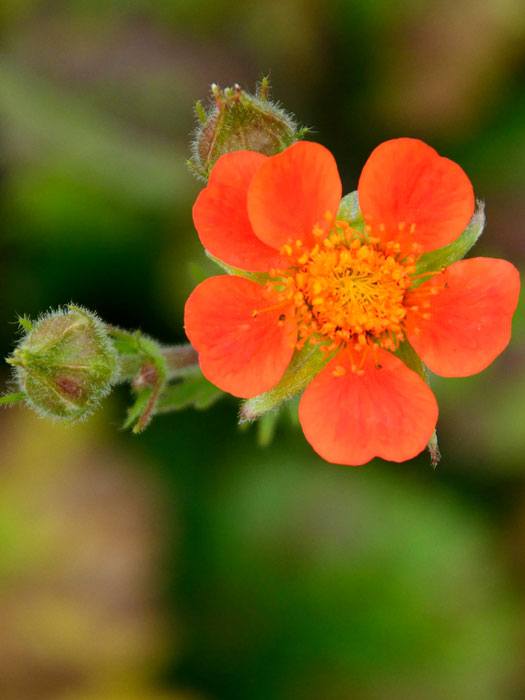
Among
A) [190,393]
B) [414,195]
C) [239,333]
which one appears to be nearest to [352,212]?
[414,195]

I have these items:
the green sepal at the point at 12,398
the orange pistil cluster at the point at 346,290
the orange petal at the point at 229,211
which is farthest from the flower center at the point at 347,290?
the green sepal at the point at 12,398

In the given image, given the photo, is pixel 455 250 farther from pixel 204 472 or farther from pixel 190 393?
pixel 204 472

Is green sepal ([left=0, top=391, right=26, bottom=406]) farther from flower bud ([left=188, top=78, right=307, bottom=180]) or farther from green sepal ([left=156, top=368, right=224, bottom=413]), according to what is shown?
flower bud ([left=188, top=78, right=307, bottom=180])

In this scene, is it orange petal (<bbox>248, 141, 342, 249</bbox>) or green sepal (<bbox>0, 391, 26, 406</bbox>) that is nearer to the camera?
orange petal (<bbox>248, 141, 342, 249</bbox>)

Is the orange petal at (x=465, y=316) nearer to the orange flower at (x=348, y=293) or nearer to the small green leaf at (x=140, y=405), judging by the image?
the orange flower at (x=348, y=293)

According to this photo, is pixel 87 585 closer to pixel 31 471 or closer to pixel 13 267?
pixel 31 471

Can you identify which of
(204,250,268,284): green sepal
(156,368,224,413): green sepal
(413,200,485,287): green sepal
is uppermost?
(413,200,485,287): green sepal

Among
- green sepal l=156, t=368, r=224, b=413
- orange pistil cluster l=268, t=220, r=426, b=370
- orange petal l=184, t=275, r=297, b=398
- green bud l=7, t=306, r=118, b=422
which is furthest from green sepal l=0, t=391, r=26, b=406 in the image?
orange pistil cluster l=268, t=220, r=426, b=370

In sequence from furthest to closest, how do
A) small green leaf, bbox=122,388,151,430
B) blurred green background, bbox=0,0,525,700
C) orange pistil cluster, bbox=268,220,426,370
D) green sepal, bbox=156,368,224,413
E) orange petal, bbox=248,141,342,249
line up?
1. blurred green background, bbox=0,0,525,700
2. green sepal, bbox=156,368,224,413
3. small green leaf, bbox=122,388,151,430
4. orange pistil cluster, bbox=268,220,426,370
5. orange petal, bbox=248,141,342,249
